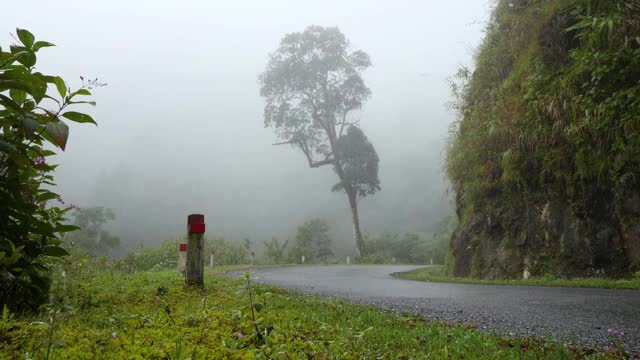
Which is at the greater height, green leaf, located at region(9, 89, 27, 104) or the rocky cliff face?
green leaf, located at region(9, 89, 27, 104)

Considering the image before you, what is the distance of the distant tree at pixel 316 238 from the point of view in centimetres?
3328

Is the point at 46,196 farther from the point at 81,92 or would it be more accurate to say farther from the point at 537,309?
the point at 537,309

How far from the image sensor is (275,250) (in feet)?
93.3

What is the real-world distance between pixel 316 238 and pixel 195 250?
1108 inches

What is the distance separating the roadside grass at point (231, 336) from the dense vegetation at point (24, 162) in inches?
12.2

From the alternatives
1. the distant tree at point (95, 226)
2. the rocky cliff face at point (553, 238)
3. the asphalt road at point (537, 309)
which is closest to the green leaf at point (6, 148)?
A: the asphalt road at point (537, 309)

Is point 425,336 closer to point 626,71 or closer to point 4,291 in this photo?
point 4,291

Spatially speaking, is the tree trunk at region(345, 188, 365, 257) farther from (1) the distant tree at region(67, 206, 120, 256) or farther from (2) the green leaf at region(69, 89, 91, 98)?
(2) the green leaf at region(69, 89, 91, 98)

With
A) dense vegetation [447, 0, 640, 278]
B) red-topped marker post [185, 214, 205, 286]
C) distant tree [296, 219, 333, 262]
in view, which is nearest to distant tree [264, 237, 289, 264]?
distant tree [296, 219, 333, 262]

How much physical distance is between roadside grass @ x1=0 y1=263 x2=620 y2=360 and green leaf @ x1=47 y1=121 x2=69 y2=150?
3.47ft

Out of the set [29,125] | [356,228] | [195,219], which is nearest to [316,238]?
[356,228]

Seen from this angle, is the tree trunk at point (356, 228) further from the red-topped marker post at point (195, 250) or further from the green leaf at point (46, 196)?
the green leaf at point (46, 196)

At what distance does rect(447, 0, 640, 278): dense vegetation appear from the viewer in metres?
9.05

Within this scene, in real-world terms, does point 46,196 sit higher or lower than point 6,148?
lower
